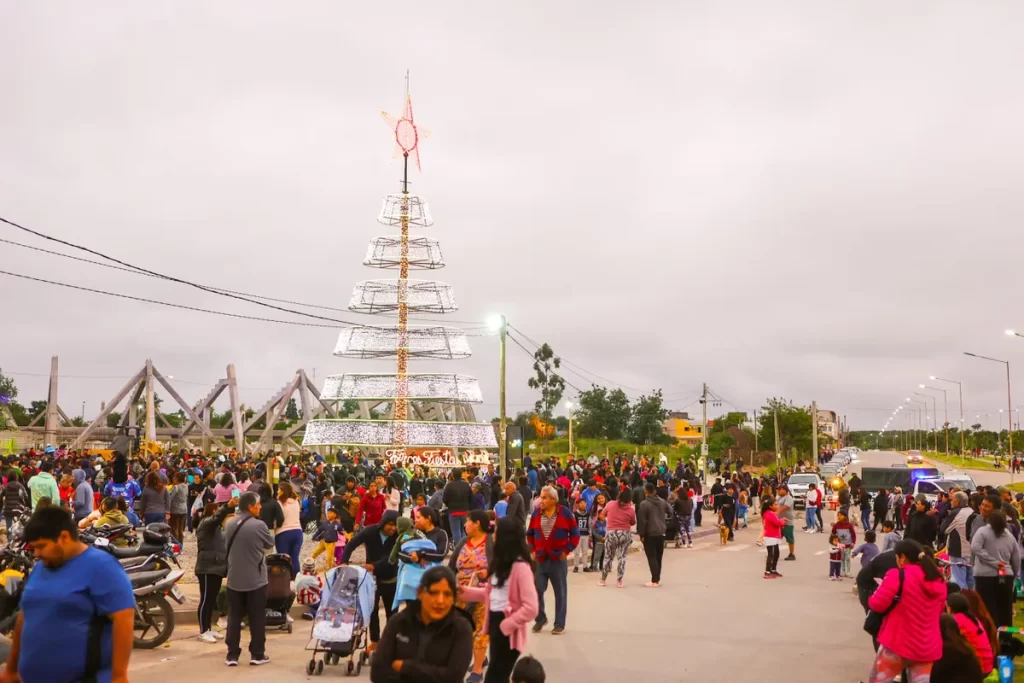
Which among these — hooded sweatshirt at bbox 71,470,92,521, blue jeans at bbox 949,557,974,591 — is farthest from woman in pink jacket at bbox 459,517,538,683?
hooded sweatshirt at bbox 71,470,92,521

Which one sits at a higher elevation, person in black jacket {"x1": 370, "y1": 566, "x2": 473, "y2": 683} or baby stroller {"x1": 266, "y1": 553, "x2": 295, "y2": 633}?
person in black jacket {"x1": 370, "y1": 566, "x2": 473, "y2": 683}

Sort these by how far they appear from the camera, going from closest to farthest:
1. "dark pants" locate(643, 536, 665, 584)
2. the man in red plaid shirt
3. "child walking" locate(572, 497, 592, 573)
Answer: the man in red plaid shirt
"dark pants" locate(643, 536, 665, 584)
"child walking" locate(572, 497, 592, 573)

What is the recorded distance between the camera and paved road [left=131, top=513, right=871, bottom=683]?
1061 cm

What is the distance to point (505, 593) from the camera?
809 centimetres

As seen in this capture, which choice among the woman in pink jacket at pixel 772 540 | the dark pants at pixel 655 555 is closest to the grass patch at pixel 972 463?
the woman in pink jacket at pixel 772 540

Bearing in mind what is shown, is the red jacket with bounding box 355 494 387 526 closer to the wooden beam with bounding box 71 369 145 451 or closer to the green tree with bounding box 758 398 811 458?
the wooden beam with bounding box 71 369 145 451

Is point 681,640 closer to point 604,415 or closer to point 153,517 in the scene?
point 153,517

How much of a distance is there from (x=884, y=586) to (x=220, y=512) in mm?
7187

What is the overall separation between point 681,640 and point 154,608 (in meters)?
6.34

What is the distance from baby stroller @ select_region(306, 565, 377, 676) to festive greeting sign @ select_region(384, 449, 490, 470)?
1819 inches

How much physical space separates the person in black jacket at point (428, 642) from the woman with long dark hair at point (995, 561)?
27.7ft

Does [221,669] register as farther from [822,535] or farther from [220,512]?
[822,535]

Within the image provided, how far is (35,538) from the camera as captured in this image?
17.3 feet

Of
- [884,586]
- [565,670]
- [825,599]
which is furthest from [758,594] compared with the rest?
[884,586]
